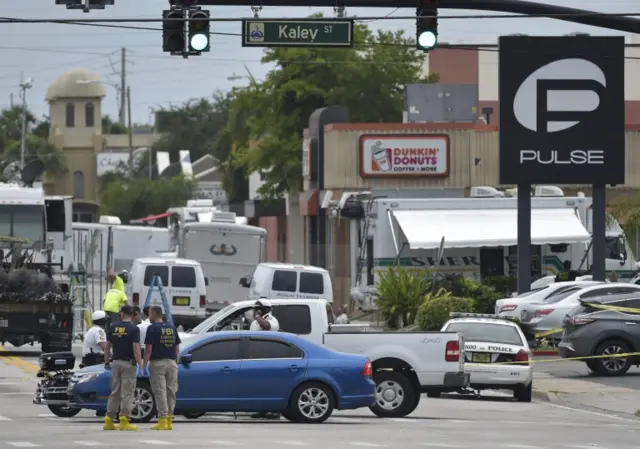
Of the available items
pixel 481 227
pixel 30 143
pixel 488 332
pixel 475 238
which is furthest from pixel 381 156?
pixel 30 143

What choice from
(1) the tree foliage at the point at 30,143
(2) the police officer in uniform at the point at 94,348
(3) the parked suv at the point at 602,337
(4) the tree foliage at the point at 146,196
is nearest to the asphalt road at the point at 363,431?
(2) the police officer in uniform at the point at 94,348

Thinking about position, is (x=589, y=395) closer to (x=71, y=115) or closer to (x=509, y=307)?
(x=509, y=307)

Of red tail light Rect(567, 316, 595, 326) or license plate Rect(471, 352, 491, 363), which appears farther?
red tail light Rect(567, 316, 595, 326)

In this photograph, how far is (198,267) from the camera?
4281 cm

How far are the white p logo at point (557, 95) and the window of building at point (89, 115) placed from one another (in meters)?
95.7

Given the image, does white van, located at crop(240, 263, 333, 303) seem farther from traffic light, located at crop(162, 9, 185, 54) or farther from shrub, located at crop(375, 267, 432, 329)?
traffic light, located at crop(162, 9, 185, 54)

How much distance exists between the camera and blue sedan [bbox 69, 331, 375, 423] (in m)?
20.8

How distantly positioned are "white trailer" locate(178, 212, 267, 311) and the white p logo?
12.8m

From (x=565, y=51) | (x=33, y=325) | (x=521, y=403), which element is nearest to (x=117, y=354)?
(x=521, y=403)

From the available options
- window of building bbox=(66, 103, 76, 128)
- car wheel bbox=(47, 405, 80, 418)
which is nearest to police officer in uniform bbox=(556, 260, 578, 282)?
car wheel bbox=(47, 405, 80, 418)

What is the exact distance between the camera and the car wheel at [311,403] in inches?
824

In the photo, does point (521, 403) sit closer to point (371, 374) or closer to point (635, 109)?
point (371, 374)

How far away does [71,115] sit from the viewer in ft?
427

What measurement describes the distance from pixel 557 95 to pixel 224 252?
1407 centimetres
